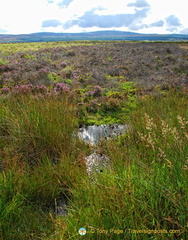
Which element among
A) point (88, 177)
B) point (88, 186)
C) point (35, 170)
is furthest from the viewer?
point (35, 170)

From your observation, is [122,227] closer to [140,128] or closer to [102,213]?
[102,213]

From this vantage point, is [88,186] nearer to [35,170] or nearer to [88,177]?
[88,177]

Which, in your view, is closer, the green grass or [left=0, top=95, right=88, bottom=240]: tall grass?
the green grass

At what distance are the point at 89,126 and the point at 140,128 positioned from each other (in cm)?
254

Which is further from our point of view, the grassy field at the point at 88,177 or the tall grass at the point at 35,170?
the tall grass at the point at 35,170

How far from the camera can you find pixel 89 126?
7.00 meters

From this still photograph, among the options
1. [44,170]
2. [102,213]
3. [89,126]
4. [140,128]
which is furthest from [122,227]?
[89,126]

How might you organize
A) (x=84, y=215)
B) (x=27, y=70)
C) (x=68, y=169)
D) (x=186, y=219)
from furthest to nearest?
(x=27, y=70), (x=68, y=169), (x=84, y=215), (x=186, y=219)

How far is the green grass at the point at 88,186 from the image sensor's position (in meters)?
2.08

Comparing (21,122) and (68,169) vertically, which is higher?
(21,122)

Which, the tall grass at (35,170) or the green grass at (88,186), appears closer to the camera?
the green grass at (88,186)

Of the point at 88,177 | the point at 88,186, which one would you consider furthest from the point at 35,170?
the point at 88,186

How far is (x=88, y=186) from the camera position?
9.25ft

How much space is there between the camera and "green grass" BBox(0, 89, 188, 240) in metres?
2.08
